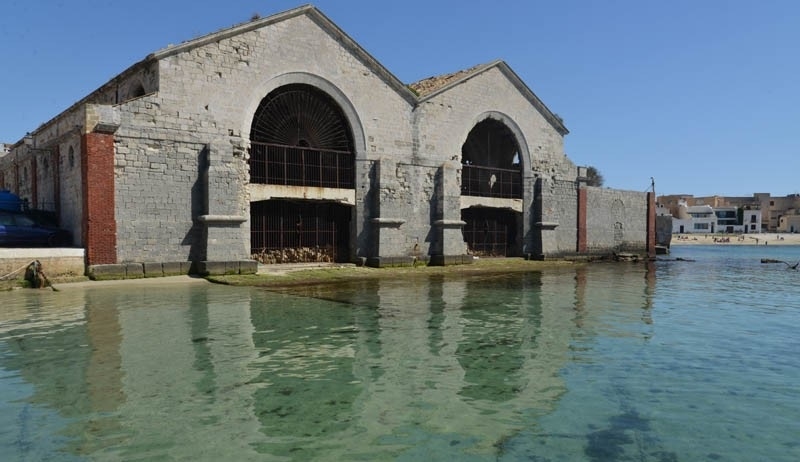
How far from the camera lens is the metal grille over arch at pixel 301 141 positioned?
1741 centimetres

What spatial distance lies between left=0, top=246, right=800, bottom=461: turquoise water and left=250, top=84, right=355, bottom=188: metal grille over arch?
7722 millimetres

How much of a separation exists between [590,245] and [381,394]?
2361 cm

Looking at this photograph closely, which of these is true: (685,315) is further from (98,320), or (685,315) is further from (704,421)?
(98,320)

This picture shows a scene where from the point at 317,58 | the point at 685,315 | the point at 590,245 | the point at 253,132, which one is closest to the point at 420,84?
the point at 317,58

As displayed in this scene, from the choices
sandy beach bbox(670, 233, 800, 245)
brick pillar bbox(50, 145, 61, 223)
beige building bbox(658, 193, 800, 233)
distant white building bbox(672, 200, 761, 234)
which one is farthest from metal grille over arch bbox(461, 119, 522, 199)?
beige building bbox(658, 193, 800, 233)

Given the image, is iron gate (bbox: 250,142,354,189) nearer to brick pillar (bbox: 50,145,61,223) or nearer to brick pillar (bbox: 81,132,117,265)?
brick pillar (bbox: 81,132,117,265)

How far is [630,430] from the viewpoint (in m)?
4.38

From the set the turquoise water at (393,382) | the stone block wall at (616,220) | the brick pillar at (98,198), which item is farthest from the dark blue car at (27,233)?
the stone block wall at (616,220)

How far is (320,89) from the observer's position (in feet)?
58.8

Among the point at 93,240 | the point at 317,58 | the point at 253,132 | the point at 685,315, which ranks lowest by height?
the point at 685,315

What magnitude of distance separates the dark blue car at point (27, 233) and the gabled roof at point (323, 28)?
5667 millimetres

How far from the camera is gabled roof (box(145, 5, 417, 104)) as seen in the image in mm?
15074

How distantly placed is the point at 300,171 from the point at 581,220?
14.8m

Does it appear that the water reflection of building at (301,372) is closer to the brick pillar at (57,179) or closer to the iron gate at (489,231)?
the brick pillar at (57,179)
